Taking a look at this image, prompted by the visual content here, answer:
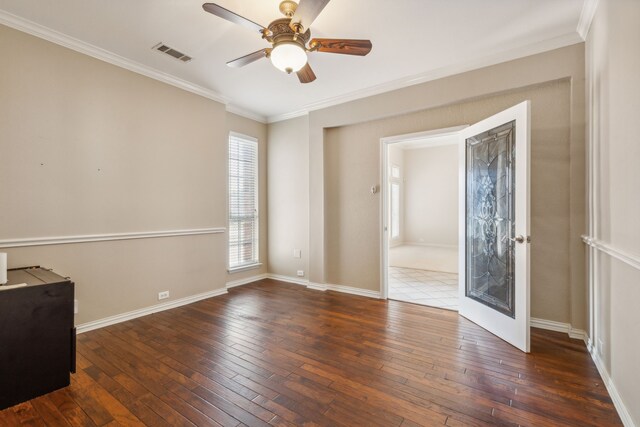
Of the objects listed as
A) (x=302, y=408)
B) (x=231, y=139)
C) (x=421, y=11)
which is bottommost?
(x=302, y=408)

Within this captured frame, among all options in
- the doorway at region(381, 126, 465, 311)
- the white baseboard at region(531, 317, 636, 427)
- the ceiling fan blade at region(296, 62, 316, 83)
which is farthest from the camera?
the doorway at region(381, 126, 465, 311)

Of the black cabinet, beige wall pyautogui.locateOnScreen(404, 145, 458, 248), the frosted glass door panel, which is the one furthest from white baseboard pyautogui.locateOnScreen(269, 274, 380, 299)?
beige wall pyautogui.locateOnScreen(404, 145, 458, 248)

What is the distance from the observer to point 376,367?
2295 millimetres

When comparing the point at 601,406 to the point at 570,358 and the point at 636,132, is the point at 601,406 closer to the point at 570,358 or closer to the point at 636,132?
the point at 570,358

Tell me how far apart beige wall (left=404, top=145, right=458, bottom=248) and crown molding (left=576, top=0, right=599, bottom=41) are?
20.5ft

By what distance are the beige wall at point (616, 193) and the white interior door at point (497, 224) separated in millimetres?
474

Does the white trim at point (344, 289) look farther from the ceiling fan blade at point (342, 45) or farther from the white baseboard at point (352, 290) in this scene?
the ceiling fan blade at point (342, 45)

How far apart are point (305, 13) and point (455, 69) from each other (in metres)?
2.24

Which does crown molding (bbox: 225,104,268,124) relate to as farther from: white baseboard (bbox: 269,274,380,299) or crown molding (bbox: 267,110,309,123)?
white baseboard (bbox: 269,274,380,299)

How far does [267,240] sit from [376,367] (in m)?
3.44

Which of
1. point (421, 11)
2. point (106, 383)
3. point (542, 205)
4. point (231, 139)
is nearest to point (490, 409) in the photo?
point (542, 205)

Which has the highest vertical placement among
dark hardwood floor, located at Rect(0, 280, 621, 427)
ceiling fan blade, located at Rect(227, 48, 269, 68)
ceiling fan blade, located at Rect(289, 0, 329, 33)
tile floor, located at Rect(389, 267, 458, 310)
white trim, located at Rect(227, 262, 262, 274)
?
ceiling fan blade, located at Rect(227, 48, 269, 68)

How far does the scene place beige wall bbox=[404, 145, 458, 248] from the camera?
8.86 m

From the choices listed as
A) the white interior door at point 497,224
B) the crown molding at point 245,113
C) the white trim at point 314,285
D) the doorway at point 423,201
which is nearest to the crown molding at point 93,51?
the crown molding at point 245,113
